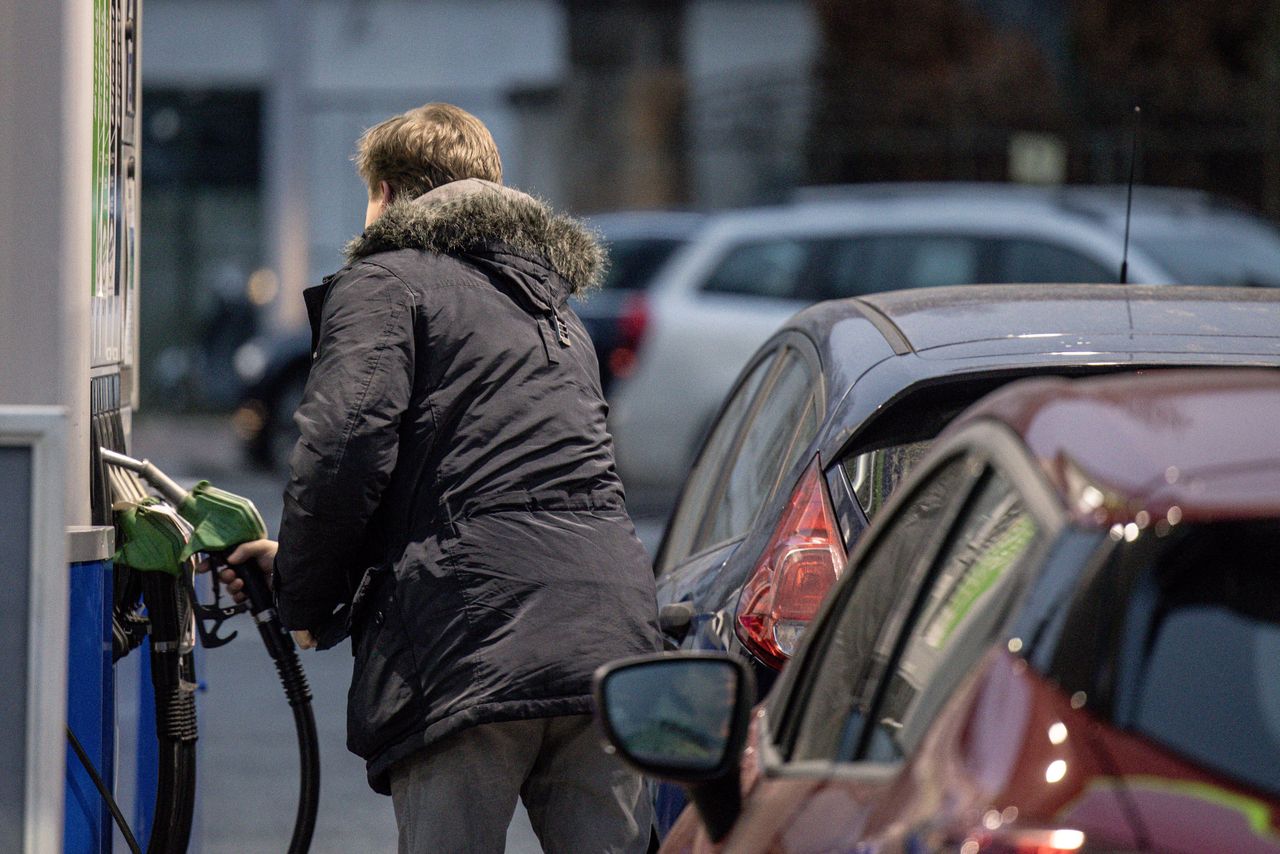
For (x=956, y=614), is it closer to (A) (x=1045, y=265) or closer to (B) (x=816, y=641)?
(B) (x=816, y=641)

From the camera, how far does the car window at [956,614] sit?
1855 mm

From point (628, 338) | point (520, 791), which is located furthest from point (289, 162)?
point (520, 791)

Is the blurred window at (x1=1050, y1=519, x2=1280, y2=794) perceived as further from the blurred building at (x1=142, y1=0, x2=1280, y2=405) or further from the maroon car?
the blurred building at (x1=142, y1=0, x2=1280, y2=405)

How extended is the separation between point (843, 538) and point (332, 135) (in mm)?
19746

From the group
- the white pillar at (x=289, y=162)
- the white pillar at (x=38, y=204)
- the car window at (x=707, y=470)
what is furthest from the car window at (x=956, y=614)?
the white pillar at (x=289, y=162)

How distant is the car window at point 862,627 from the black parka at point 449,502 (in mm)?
809

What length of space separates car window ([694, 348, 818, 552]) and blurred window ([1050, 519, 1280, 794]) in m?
1.91

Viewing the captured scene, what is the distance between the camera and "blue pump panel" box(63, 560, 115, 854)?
327 cm

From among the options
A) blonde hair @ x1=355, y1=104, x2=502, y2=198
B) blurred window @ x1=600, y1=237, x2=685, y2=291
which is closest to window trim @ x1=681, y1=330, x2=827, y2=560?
blonde hair @ x1=355, y1=104, x2=502, y2=198

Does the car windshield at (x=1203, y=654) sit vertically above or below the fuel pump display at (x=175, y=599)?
above

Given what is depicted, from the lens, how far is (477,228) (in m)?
3.50

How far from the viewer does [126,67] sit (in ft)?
13.5

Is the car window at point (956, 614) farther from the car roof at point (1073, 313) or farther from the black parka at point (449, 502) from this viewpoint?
the car roof at point (1073, 313)

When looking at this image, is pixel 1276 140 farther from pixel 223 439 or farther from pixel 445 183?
pixel 445 183
